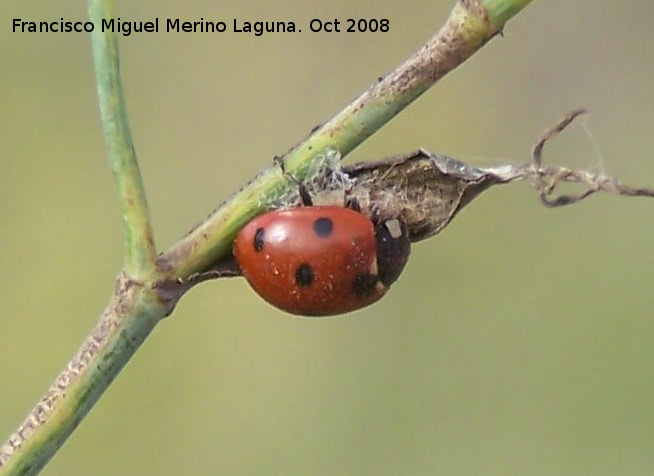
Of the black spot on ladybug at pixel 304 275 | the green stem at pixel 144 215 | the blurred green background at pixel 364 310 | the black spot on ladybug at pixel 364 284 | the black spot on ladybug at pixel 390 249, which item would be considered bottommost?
the green stem at pixel 144 215

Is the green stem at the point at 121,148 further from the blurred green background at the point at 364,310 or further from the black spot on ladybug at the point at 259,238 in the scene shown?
the blurred green background at the point at 364,310

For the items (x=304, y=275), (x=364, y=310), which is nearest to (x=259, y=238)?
(x=304, y=275)

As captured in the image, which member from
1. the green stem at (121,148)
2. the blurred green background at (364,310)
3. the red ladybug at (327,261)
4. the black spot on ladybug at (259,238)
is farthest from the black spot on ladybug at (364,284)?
the blurred green background at (364,310)

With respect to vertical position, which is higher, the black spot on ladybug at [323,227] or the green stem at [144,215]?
the black spot on ladybug at [323,227]

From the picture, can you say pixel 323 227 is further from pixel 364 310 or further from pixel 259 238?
pixel 364 310

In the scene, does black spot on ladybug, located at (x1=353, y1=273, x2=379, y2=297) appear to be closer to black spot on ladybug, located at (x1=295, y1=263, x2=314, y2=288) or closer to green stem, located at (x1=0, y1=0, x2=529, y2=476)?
black spot on ladybug, located at (x1=295, y1=263, x2=314, y2=288)

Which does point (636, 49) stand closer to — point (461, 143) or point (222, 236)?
point (461, 143)

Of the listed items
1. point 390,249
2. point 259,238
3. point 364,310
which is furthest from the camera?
point 364,310
